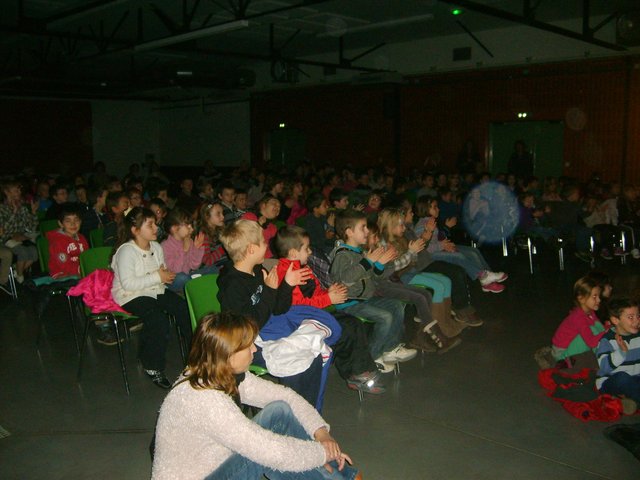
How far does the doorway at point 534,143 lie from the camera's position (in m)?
11.7

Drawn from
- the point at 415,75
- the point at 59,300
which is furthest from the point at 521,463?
the point at 415,75

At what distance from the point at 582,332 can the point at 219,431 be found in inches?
110

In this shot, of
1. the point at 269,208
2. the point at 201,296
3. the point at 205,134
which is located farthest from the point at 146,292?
the point at 205,134

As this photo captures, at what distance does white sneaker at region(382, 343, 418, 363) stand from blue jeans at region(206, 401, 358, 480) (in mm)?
1928

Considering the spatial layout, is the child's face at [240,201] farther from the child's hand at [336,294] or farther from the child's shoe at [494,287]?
the child's hand at [336,294]

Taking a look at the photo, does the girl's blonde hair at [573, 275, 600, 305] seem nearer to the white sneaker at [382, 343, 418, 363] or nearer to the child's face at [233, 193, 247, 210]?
the white sneaker at [382, 343, 418, 363]

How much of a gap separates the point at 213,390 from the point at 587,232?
6709 millimetres

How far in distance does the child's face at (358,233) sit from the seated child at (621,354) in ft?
5.43

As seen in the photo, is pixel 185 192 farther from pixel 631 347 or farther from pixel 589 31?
pixel 631 347

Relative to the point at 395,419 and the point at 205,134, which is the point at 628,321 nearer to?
the point at 395,419

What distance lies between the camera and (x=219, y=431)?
184cm

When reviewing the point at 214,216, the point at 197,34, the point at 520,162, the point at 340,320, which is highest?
the point at 197,34

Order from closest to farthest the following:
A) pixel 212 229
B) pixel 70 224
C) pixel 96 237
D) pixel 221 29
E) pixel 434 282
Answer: pixel 434 282, pixel 70 224, pixel 212 229, pixel 96 237, pixel 221 29

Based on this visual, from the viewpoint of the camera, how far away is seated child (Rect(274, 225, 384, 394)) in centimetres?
350
